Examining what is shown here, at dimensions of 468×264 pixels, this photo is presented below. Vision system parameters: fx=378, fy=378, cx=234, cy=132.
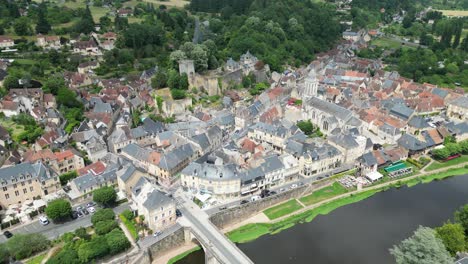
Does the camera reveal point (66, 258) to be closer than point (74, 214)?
Yes

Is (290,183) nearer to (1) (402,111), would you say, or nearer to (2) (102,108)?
(1) (402,111)

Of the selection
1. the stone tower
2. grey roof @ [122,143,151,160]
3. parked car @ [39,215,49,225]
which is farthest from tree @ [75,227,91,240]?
the stone tower

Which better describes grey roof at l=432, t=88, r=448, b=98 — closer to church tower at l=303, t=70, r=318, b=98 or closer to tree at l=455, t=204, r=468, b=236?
church tower at l=303, t=70, r=318, b=98

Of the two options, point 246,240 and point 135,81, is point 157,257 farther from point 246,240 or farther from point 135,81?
point 135,81

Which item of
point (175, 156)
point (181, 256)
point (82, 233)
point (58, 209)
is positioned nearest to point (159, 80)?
point (175, 156)

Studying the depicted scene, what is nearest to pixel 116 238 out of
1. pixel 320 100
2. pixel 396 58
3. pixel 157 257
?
pixel 157 257
